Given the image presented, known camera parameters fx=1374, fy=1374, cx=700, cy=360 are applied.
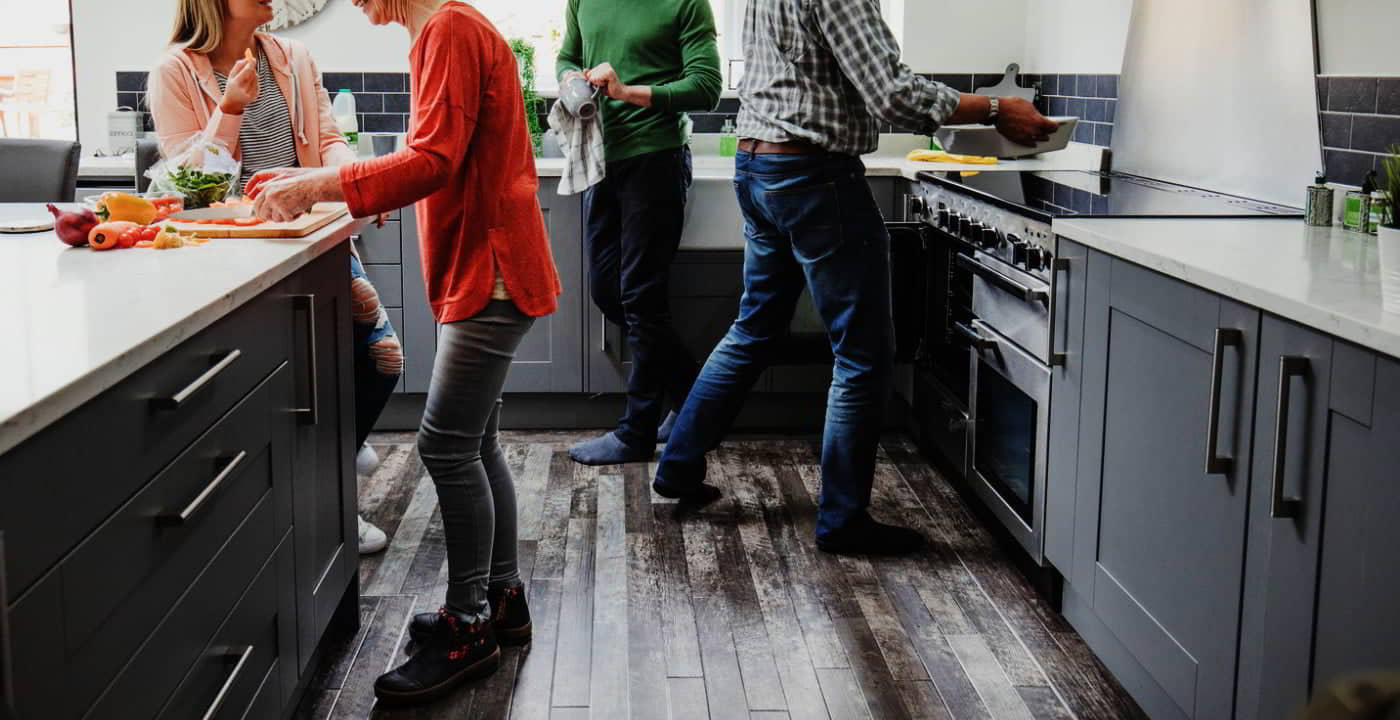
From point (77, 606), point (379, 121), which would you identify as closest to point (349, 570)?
point (77, 606)

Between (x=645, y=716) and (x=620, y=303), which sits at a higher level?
(x=620, y=303)

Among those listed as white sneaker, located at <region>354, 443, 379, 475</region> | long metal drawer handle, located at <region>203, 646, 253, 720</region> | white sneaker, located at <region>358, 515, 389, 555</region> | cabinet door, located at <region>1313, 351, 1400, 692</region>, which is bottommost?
white sneaker, located at <region>358, 515, 389, 555</region>

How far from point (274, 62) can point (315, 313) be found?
2.54 feet

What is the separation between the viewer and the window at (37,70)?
482 centimetres

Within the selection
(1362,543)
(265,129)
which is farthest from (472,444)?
(1362,543)

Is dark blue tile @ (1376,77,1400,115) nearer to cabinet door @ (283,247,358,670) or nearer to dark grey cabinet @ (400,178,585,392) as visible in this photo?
cabinet door @ (283,247,358,670)

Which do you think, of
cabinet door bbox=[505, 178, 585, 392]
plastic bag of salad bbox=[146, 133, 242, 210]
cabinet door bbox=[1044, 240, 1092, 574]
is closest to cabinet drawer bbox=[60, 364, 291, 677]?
plastic bag of salad bbox=[146, 133, 242, 210]

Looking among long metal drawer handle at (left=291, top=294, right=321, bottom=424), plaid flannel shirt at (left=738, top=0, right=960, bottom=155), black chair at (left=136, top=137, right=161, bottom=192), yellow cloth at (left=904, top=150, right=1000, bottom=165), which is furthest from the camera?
yellow cloth at (left=904, top=150, right=1000, bottom=165)

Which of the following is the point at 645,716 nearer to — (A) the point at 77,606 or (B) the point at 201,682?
(B) the point at 201,682

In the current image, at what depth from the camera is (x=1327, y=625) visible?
5.53ft

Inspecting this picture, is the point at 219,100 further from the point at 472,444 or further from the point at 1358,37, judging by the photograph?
the point at 1358,37

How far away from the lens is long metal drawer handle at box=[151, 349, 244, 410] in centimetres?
151

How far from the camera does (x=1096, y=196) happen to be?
9.98 ft

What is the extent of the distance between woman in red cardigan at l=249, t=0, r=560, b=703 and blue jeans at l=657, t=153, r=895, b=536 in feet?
2.63
